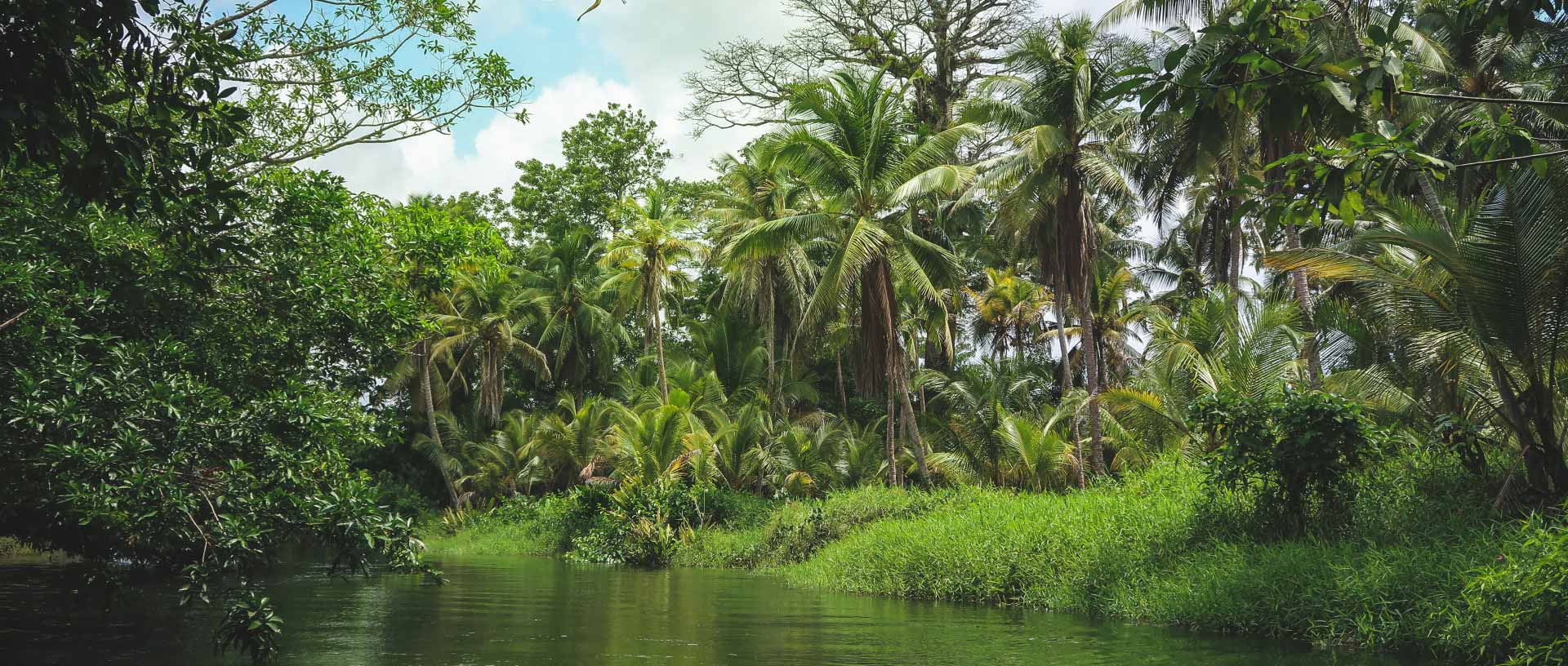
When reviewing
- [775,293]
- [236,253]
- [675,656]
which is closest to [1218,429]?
[675,656]

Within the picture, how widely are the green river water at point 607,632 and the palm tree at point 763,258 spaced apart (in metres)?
14.1

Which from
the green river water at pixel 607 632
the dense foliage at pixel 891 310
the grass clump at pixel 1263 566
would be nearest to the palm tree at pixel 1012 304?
the dense foliage at pixel 891 310

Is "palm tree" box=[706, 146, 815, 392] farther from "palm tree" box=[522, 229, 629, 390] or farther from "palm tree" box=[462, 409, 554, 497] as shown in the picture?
"palm tree" box=[462, 409, 554, 497]

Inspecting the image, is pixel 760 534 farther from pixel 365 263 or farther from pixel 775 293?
pixel 365 263

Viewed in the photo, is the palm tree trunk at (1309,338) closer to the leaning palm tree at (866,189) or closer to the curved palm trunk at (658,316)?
the leaning palm tree at (866,189)

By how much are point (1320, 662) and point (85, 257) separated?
10503mm

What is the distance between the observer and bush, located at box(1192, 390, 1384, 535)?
11.2m

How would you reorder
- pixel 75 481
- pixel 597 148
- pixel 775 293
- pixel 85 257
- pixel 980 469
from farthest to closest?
pixel 597 148, pixel 775 293, pixel 980 469, pixel 85 257, pixel 75 481

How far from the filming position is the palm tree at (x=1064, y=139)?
2073cm

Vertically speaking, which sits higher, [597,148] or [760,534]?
[597,148]

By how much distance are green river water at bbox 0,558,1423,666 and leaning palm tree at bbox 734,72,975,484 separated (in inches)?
253

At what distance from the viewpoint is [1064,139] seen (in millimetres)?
20484

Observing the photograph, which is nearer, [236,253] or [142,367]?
[236,253]

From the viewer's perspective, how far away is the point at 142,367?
7.87 m
